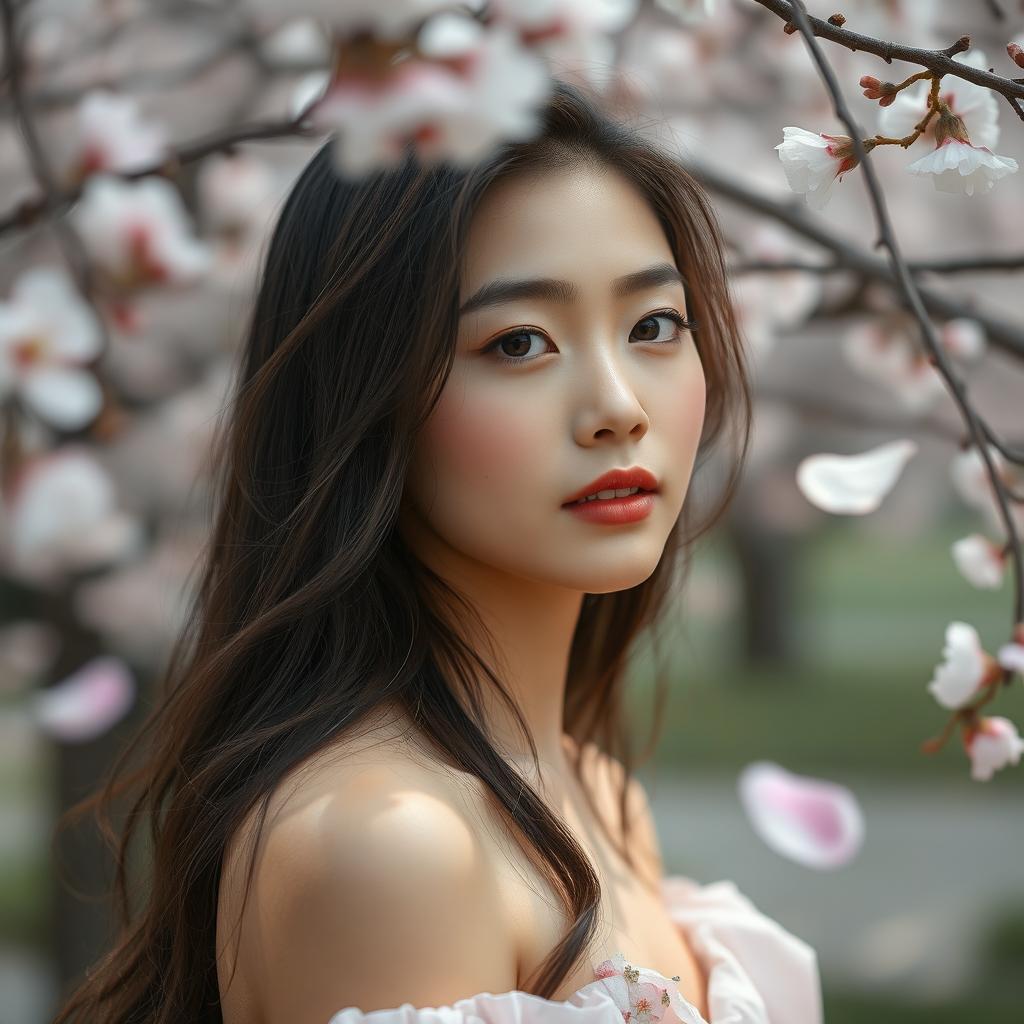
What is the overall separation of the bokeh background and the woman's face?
10.2 inches

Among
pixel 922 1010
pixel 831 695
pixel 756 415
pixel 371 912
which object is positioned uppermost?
pixel 756 415

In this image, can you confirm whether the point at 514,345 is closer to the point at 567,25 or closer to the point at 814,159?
the point at 814,159

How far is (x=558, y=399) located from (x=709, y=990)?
24.8 inches

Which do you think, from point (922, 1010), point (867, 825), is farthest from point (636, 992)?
point (867, 825)

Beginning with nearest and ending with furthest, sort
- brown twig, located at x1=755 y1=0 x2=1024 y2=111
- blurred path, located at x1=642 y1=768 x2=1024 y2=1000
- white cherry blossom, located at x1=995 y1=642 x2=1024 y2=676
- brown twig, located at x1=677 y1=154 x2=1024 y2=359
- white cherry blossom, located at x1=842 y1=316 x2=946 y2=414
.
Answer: brown twig, located at x1=755 y1=0 x2=1024 y2=111 < white cherry blossom, located at x1=995 y1=642 x2=1024 y2=676 < brown twig, located at x1=677 y1=154 x2=1024 y2=359 < white cherry blossom, located at x1=842 y1=316 x2=946 y2=414 < blurred path, located at x1=642 y1=768 x2=1024 y2=1000

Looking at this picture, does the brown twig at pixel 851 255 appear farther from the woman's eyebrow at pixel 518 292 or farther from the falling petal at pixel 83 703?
the falling petal at pixel 83 703

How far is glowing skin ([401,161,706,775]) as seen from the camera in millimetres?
1155

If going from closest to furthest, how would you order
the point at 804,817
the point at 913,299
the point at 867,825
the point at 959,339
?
the point at 913,299, the point at 804,817, the point at 959,339, the point at 867,825

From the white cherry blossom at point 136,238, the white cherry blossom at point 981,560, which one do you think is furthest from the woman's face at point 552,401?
the white cherry blossom at point 136,238

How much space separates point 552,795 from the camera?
1.33m

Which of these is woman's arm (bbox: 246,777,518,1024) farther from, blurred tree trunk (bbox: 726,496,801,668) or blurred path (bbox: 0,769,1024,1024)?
blurred tree trunk (bbox: 726,496,801,668)

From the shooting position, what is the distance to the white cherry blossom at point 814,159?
1.04 m

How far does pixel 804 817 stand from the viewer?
1841mm

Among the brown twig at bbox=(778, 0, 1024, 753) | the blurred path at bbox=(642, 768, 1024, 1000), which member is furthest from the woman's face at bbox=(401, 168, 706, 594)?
the blurred path at bbox=(642, 768, 1024, 1000)
